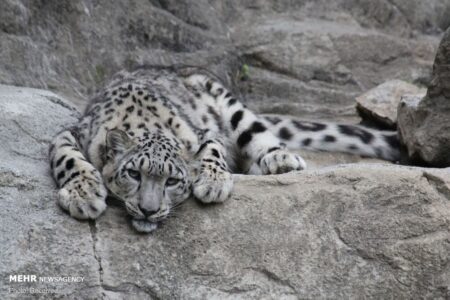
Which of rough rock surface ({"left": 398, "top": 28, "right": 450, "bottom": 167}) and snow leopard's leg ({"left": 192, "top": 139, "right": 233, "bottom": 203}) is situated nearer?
snow leopard's leg ({"left": 192, "top": 139, "right": 233, "bottom": 203})

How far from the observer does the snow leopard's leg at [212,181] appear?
13.7 ft

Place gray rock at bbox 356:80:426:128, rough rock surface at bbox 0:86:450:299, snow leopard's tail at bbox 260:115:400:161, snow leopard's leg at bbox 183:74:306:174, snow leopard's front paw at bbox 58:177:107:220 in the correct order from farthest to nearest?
gray rock at bbox 356:80:426:128, snow leopard's tail at bbox 260:115:400:161, snow leopard's leg at bbox 183:74:306:174, snow leopard's front paw at bbox 58:177:107:220, rough rock surface at bbox 0:86:450:299

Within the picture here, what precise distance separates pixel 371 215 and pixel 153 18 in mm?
4337

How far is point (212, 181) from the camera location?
13.9 feet

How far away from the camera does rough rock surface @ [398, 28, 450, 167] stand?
4.86 metres

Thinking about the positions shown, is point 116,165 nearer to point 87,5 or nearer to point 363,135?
point 363,135

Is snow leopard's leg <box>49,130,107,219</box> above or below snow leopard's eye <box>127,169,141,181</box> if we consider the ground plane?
below

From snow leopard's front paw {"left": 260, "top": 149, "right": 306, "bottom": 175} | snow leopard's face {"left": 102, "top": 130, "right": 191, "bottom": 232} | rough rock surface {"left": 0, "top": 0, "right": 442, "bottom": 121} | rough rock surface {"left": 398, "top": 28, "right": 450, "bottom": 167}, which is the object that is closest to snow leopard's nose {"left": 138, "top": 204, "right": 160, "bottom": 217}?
snow leopard's face {"left": 102, "top": 130, "right": 191, "bottom": 232}

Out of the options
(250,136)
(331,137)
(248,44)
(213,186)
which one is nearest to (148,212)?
(213,186)

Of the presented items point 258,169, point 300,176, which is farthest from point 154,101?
point 300,176

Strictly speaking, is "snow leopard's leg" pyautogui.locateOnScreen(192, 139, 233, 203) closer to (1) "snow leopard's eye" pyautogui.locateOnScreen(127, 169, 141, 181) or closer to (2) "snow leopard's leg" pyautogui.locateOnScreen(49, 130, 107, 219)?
(1) "snow leopard's eye" pyautogui.locateOnScreen(127, 169, 141, 181)

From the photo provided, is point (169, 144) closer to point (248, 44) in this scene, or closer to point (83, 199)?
point (83, 199)

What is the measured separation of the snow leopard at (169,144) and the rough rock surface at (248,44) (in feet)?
3.49

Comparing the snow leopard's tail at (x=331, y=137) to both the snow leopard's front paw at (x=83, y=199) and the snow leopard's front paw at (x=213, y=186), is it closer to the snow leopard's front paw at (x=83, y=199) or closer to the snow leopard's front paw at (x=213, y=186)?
the snow leopard's front paw at (x=213, y=186)
